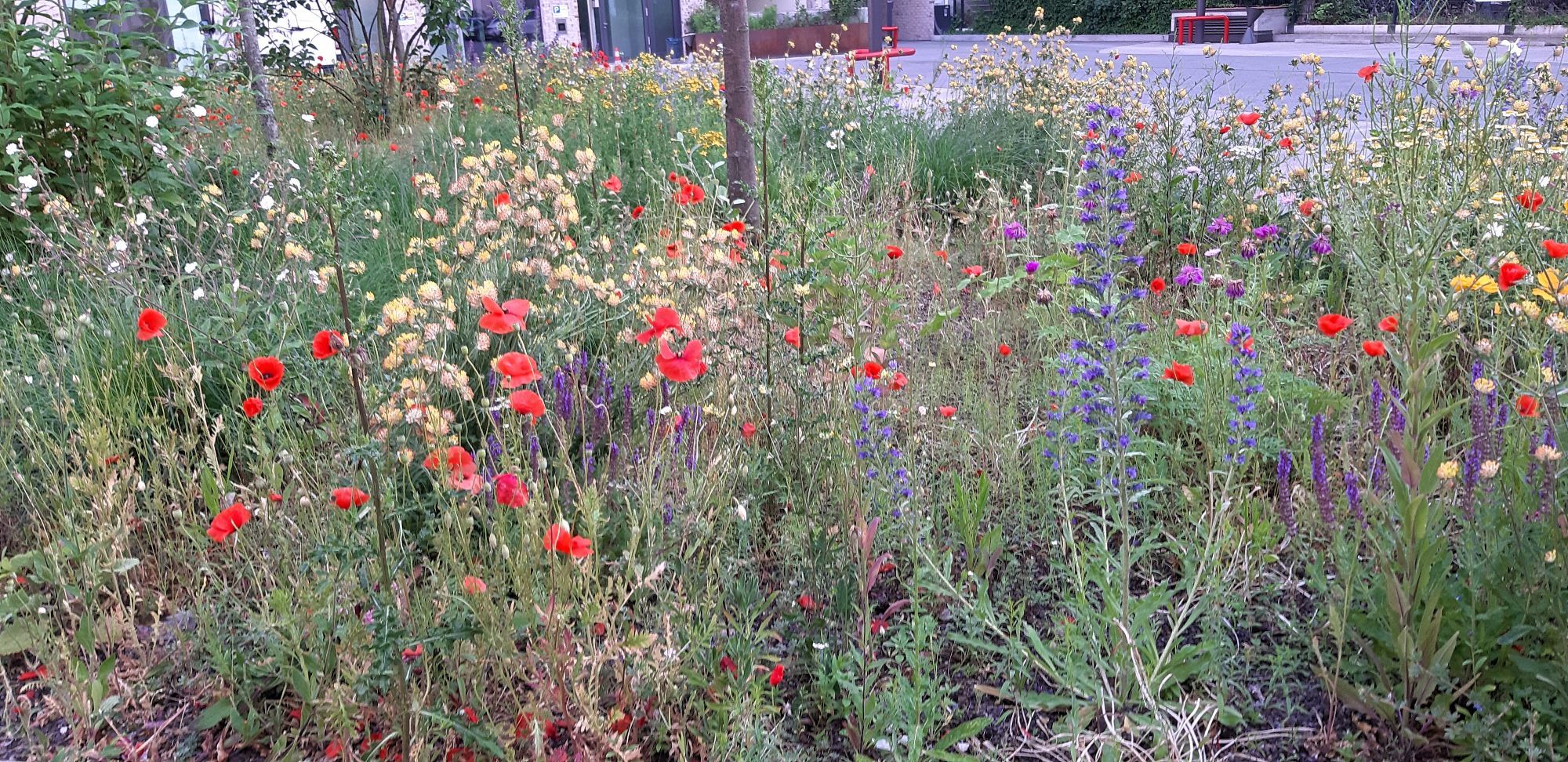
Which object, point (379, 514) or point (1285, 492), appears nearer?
point (379, 514)

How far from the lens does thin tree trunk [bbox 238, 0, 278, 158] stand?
213 inches

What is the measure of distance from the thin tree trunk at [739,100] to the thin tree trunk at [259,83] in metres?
2.40

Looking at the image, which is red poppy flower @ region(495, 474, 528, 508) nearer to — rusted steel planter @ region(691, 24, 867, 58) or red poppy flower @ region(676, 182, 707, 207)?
red poppy flower @ region(676, 182, 707, 207)

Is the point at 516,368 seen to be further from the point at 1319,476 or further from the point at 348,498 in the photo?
the point at 1319,476

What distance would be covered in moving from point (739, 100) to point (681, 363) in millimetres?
2495

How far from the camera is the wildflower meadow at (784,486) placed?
5.39 ft

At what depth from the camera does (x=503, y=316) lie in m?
1.77

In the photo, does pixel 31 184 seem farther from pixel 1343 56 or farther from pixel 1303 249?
pixel 1343 56

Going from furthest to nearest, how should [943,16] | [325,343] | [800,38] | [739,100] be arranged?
→ [943,16]
[800,38]
[739,100]
[325,343]

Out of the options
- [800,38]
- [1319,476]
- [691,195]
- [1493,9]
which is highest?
[800,38]

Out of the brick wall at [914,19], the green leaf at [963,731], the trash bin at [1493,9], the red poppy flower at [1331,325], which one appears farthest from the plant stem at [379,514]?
the brick wall at [914,19]

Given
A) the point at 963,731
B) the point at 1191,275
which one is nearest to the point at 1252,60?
the point at 1191,275

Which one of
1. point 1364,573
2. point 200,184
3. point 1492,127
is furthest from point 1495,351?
point 200,184

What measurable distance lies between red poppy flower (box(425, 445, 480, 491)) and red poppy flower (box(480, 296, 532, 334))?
0.21 metres
